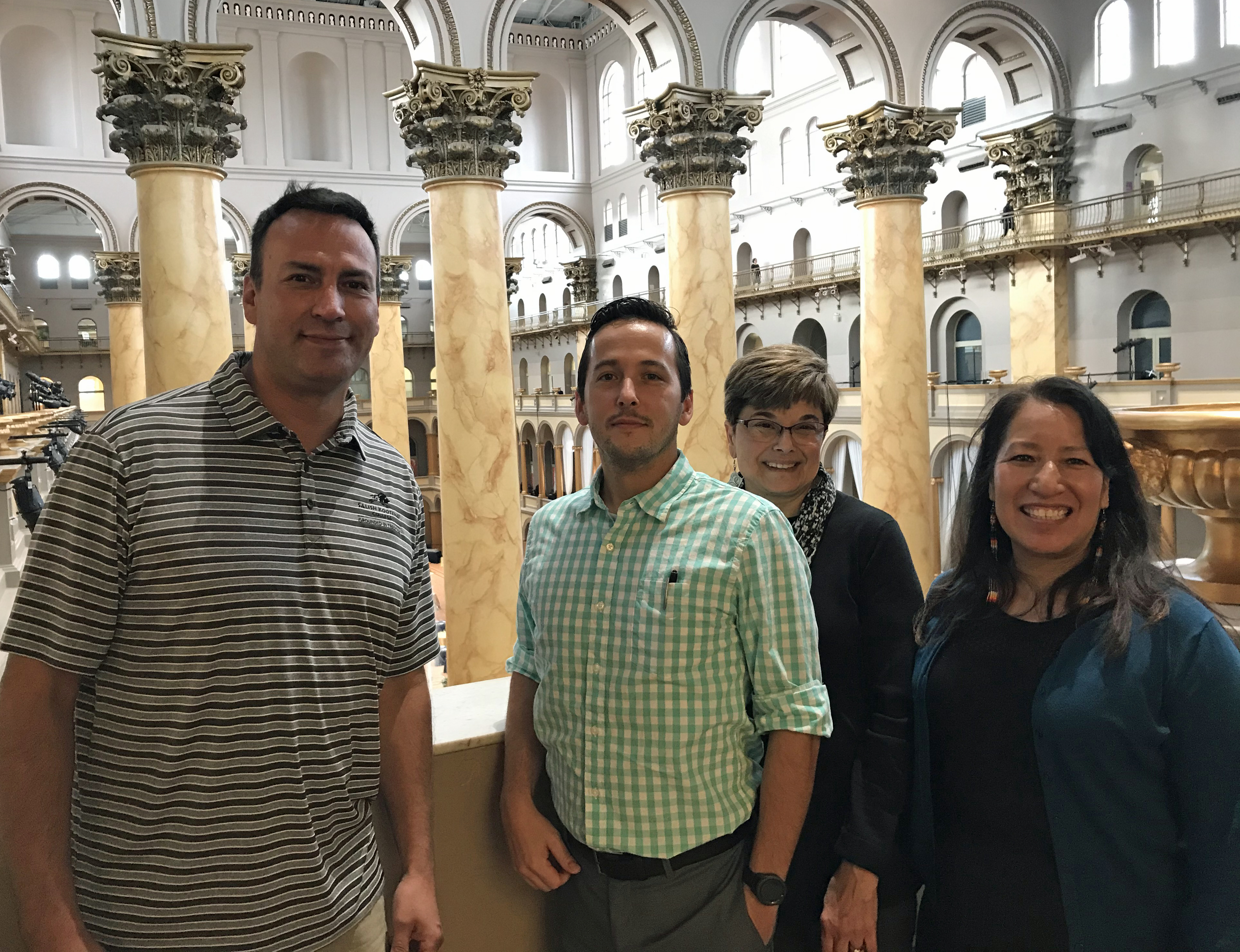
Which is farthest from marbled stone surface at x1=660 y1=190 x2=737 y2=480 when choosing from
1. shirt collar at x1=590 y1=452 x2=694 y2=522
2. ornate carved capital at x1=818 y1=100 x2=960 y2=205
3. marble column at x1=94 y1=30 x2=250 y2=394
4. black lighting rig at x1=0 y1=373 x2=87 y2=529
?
shirt collar at x1=590 y1=452 x2=694 y2=522

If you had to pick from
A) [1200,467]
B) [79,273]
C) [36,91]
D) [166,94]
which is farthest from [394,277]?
[79,273]

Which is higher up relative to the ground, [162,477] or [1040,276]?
[1040,276]

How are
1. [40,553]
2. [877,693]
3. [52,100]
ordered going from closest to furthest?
[40,553], [877,693], [52,100]

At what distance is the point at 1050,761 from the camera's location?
1778mm

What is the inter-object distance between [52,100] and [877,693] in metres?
27.5

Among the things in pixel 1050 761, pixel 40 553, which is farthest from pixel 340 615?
pixel 1050 761

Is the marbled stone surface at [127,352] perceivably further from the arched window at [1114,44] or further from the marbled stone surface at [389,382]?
the arched window at [1114,44]

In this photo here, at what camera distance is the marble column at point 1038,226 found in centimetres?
1828

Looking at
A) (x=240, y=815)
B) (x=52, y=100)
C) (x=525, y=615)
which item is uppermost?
(x=52, y=100)

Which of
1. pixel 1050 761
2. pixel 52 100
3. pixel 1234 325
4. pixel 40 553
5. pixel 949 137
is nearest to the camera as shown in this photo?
pixel 40 553

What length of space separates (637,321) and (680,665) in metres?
0.64

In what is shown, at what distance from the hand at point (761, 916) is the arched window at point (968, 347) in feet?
76.6

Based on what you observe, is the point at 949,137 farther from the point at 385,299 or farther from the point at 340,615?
the point at 385,299

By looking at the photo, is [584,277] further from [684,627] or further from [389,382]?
[684,627]
